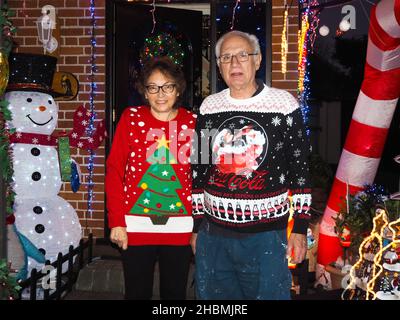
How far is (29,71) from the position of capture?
457 cm

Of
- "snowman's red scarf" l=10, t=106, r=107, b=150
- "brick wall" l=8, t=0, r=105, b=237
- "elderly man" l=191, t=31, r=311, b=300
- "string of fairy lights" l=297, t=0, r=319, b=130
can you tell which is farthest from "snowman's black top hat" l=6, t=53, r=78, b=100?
"string of fairy lights" l=297, t=0, r=319, b=130

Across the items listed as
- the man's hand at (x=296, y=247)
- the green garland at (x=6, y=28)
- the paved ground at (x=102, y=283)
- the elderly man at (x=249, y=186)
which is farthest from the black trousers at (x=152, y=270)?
the paved ground at (x=102, y=283)

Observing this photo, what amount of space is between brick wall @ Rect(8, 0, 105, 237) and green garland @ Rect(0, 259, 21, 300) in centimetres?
333

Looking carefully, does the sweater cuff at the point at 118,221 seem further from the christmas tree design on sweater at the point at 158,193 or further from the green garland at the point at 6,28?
the green garland at the point at 6,28

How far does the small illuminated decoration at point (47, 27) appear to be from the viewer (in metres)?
5.81

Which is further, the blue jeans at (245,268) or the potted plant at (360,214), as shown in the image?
the potted plant at (360,214)

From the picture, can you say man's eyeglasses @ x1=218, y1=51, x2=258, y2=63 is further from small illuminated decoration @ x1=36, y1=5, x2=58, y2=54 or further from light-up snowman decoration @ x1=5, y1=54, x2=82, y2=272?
small illuminated decoration @ x1=36, y1=5, x2=58, y2=54

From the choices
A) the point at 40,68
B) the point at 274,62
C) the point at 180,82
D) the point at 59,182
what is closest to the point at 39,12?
the point at 40,68

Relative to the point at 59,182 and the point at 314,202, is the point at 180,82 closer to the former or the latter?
the point at 59,182

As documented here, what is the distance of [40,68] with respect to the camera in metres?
4.61

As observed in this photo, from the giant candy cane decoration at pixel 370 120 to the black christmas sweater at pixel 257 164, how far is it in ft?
5.70

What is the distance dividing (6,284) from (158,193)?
0.91m

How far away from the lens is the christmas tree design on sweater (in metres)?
3.00

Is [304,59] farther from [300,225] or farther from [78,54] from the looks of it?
[300,225]
